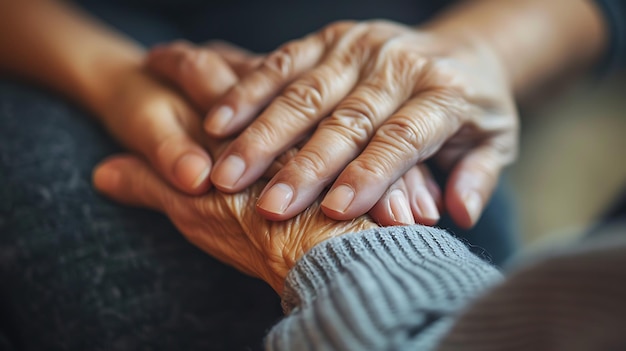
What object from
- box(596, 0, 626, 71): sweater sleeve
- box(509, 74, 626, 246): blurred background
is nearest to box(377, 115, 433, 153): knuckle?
box(596, 0, 626, 71): sweater sleeve

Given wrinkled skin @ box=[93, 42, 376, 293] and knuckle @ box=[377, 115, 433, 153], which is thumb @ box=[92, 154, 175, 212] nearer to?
wrinkled skin @ box=[93, 42, 376, 293]

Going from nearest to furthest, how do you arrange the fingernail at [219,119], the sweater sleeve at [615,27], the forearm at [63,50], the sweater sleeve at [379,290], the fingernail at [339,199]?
the sweater sleeve at [379,290] < the fingernail at [339,199] < the fingernail at [219,119] < the forearm at [63,50] < the sweater sleeve at [615,27]

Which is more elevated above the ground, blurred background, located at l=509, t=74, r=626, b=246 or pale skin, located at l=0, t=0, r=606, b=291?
pale skin, located at l=0, t=0, r=606, b=291

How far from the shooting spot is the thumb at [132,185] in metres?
0.67

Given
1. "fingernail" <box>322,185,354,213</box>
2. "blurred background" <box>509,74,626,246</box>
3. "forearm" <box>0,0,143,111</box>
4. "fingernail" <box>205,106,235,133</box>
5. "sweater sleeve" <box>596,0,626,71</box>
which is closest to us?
"fingernail" <box>322,185,354,213</box>

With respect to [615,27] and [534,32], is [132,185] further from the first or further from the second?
[615,27]

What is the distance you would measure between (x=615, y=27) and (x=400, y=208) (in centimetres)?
63

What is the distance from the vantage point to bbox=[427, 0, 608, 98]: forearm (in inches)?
34.3

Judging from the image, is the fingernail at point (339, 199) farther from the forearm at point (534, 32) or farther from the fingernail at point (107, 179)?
the forearm at point (534, 32)

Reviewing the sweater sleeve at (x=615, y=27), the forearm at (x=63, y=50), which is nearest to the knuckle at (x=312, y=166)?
the forearm at (x=63, y=50)

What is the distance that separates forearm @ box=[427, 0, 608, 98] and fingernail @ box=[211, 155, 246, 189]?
0.41 m

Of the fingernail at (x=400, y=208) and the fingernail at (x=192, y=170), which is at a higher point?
the fingernail at (x=400, y=208)

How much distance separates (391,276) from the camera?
15.8 inches

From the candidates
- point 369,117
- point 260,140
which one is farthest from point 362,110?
point 260,140
